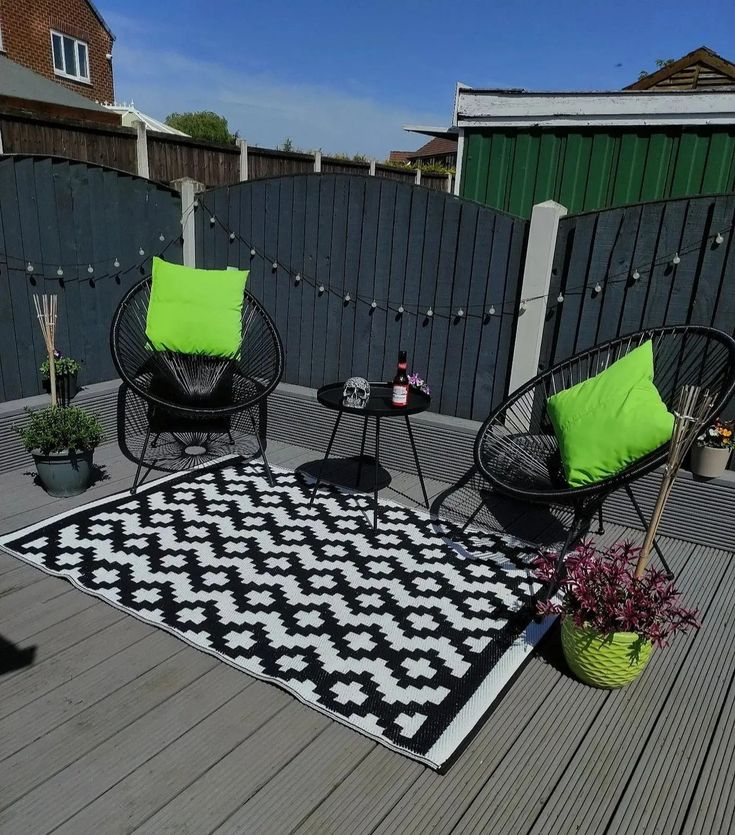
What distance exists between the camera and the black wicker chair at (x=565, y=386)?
2.28 meters

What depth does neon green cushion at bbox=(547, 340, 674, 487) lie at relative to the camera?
218 cm

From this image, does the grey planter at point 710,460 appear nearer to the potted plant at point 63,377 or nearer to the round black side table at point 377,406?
the round black side table at point 377,406

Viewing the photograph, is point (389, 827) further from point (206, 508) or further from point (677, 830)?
point (206, 508)

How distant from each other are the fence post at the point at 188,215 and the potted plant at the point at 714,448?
10.1 ft

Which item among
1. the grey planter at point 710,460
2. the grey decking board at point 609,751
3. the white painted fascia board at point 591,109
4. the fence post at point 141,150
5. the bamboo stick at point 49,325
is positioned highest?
the white painted fascia board at point 591,109

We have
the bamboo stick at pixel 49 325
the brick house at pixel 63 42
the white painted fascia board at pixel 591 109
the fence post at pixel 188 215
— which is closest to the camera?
the bamboo stick at pixel 49 325

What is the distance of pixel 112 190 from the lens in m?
3.54

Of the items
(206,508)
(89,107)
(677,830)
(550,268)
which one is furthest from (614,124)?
(89,107)

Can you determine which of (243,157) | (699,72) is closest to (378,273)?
(243,157)

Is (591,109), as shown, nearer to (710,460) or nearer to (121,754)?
(710,460)

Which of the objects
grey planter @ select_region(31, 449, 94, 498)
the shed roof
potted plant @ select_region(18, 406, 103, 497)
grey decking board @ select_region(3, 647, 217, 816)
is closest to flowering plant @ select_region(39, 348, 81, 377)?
potted plant @ select_region(18, 406, 103, 497)

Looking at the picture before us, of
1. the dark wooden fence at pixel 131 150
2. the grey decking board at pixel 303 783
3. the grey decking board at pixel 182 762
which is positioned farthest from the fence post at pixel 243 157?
the grey decking board at pixel 303 783

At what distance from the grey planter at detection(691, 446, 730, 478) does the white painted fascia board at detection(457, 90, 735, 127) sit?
272 cm

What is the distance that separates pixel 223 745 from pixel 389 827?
467 millimetres
